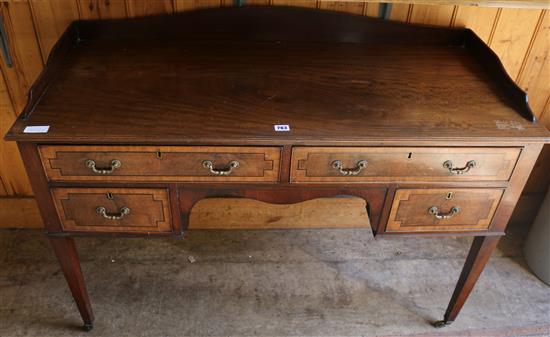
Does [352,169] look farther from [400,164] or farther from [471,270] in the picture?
[471,270]

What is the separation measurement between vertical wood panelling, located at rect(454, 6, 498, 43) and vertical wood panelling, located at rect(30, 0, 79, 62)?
1421 mm

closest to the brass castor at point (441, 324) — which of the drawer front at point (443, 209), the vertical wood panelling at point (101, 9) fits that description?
the drawer front at point (443, 209)

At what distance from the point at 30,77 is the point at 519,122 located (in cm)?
174

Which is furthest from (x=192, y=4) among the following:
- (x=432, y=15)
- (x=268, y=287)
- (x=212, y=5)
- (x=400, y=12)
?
(x=268, y=287)

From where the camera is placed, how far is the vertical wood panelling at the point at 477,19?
5.73 ft

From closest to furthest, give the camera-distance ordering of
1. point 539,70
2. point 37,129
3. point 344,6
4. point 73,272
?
point 37,129 → point 73,272 → point 344,6 → point 539,70

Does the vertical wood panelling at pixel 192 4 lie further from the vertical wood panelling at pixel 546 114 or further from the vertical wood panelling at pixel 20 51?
the vertical wood panelling at pixel 546 114

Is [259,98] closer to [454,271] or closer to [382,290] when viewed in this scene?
[382,290]

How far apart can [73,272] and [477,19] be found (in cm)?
176

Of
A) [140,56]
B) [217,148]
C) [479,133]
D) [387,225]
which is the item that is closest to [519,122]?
[479,133]

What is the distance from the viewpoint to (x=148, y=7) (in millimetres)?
1671

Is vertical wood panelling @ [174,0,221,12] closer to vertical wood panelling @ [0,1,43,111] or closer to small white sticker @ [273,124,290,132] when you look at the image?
vertical wood panelling @ [0,1,43,111]

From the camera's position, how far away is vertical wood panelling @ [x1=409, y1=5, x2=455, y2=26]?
1.73m

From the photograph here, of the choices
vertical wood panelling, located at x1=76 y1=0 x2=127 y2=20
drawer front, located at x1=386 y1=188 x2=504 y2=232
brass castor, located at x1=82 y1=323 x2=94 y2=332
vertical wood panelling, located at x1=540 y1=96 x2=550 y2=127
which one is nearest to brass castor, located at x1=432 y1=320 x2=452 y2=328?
drawer front, located at x1=386 y1=188 x2=504 y2=232
